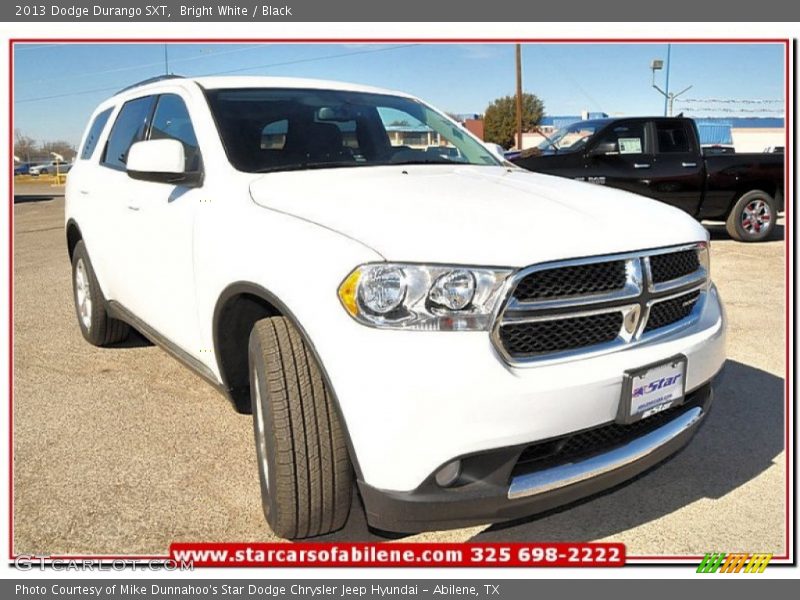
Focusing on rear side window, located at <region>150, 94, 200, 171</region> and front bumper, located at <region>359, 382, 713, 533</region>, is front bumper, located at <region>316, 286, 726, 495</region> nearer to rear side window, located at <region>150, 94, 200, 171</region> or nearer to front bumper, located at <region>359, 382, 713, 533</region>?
front bumper, located at <region>359, 382, 713, 533</region>

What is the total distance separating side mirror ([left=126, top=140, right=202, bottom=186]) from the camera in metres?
2.96

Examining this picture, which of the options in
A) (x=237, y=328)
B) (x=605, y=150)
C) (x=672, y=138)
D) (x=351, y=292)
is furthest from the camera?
(x=672, y=138)

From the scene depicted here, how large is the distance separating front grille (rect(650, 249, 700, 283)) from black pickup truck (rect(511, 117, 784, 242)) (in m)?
7.26

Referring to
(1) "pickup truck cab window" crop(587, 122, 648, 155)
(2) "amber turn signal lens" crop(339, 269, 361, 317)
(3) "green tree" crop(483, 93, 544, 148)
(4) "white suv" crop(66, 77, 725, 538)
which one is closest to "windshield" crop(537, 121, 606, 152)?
(1) "pickup truck cab window" crop(587, 122, 648, 155)

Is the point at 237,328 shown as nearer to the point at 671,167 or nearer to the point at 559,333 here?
the point at 559,333

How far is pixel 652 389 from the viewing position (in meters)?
2.35

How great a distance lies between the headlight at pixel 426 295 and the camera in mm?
2072

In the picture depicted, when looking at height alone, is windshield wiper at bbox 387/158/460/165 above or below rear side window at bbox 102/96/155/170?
below

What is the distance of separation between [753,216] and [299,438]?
399 inches

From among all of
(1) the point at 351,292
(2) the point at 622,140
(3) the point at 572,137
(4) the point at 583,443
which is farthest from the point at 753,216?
(1) the point at 351,292

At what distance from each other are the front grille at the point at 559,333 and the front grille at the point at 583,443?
0.92ft

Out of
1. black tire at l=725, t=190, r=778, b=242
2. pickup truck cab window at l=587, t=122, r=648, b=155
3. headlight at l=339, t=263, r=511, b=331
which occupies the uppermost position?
pickup truck cab window at l=587, t=122, r=648, b=155
